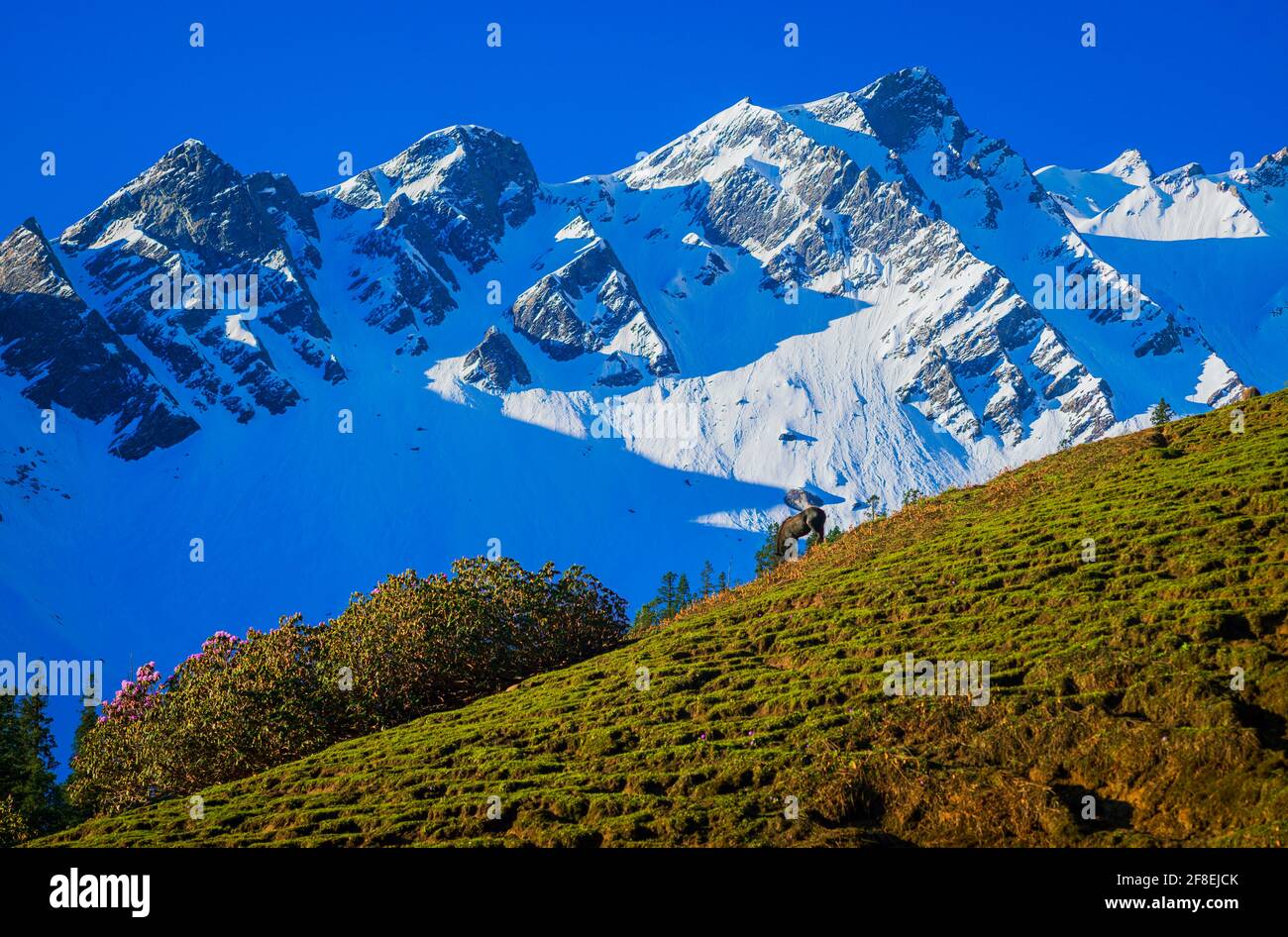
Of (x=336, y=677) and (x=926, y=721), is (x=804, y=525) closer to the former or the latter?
(x=336, y=677)

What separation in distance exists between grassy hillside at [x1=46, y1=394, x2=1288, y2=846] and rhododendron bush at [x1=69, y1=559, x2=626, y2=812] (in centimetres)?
406

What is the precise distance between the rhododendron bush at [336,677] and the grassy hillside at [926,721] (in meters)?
4.06

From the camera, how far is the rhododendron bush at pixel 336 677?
1715 inches

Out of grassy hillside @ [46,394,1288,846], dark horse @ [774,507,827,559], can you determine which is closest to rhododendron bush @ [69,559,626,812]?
grassy hillside @ [46,394,1288,846]

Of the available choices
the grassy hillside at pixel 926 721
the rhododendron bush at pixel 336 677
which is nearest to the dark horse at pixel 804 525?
A: the grassy hillside at pixel 926 721

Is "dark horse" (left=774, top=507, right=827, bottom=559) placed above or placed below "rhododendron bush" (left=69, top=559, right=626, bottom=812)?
above

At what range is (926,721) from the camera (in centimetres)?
2758

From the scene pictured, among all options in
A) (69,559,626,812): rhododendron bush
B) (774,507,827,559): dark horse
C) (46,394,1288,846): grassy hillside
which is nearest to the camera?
(46,394,1288,846): grassy hillside

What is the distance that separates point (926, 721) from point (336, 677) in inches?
1042

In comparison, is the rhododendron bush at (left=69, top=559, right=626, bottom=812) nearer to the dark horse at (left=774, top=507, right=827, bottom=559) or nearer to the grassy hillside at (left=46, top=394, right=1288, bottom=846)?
the grassy hillside at (left=46, top=394, right=1288, bottom=846)

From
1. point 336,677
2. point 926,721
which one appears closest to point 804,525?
point 336,677

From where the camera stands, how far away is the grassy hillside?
22797mm
